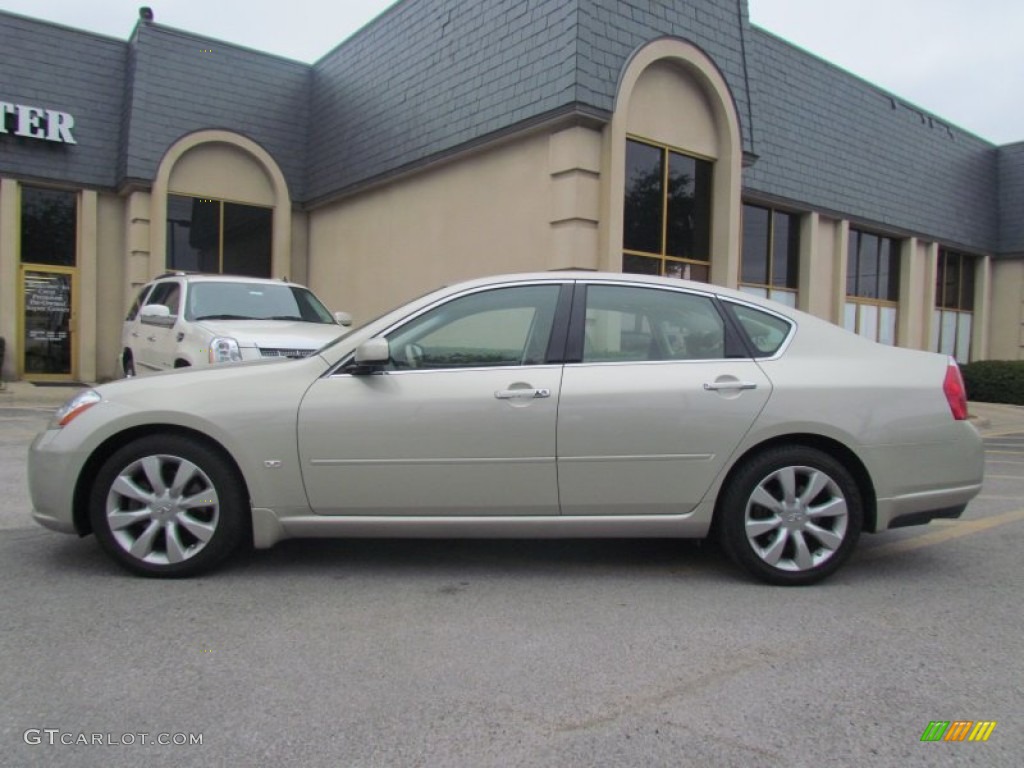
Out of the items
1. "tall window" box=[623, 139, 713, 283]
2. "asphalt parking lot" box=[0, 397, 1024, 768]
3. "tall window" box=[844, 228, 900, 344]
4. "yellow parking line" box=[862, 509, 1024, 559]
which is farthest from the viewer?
"tall window" box=[844, 228, 900, 344]

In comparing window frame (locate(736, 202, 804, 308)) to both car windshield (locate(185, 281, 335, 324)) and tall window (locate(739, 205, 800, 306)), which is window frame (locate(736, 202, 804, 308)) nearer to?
tall window (locate(739, 205, 800, 306))

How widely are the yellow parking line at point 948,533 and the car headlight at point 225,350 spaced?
5503mm

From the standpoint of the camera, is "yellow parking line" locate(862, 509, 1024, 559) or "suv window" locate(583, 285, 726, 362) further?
"yellow parking line" locate(862, 509, 1024, 559)

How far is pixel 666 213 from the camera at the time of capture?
1091 centimetres

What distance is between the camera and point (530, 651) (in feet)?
10.7

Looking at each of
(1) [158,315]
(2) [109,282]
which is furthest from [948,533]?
(2) [109,282]

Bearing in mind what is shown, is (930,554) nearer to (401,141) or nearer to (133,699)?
(133,699)

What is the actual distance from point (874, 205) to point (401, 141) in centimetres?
1038

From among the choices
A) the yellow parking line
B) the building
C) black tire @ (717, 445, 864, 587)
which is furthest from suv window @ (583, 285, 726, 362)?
the building

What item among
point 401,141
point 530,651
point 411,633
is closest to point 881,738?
point 530,651

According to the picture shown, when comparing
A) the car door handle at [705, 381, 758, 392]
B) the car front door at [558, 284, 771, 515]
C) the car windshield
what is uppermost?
the car windshield

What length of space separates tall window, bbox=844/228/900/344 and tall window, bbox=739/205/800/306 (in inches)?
74.3

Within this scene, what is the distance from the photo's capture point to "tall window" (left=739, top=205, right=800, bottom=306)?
14.8m

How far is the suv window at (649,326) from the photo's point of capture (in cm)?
419
